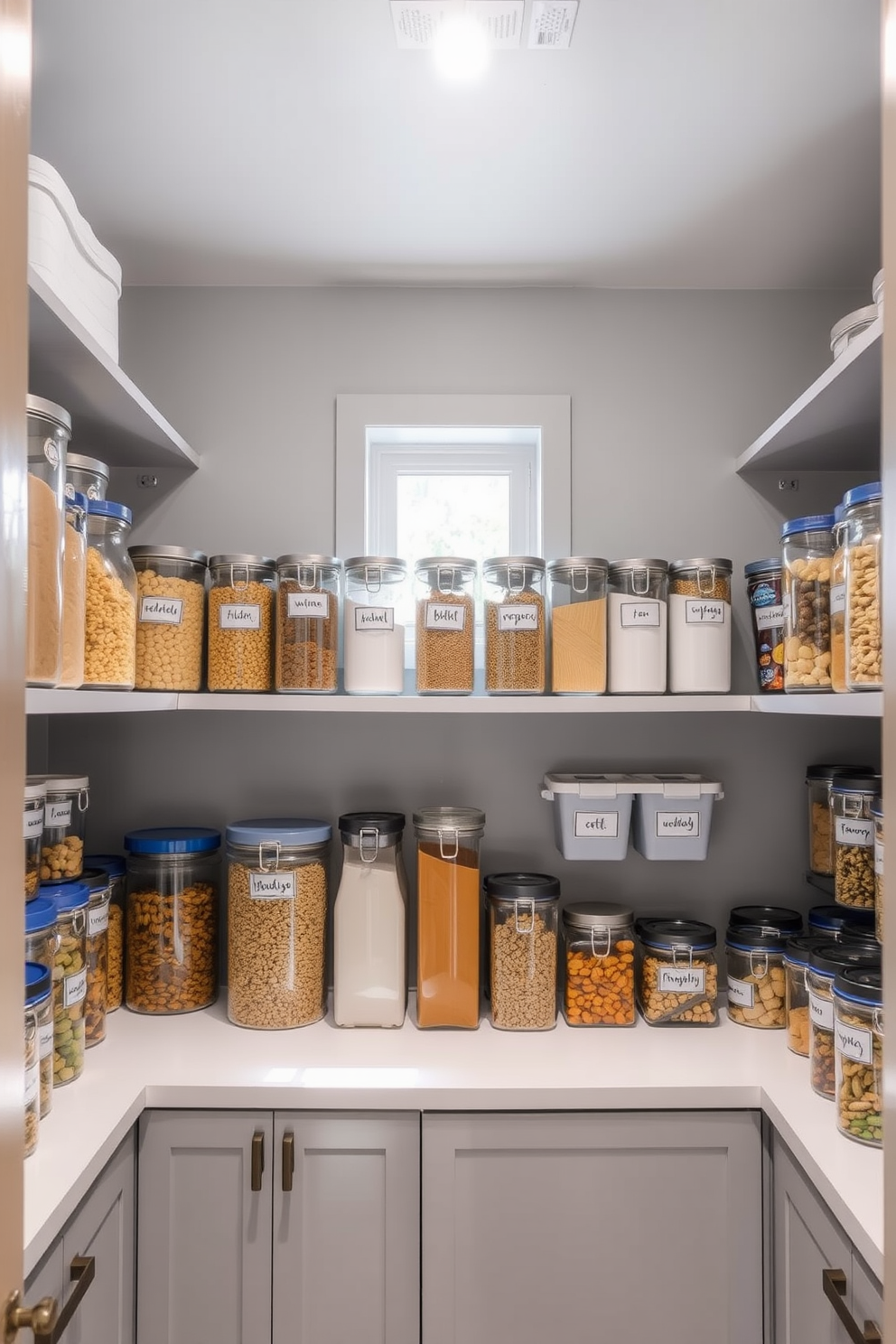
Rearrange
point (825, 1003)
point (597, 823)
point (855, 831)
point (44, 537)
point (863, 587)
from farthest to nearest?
point (597, 823) → point (855, 831) → point (825, 1003) → point (863, 587) → point (44, 537)

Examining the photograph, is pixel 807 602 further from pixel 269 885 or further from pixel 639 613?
pixel 269 885

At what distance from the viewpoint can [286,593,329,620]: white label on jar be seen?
1.78 m

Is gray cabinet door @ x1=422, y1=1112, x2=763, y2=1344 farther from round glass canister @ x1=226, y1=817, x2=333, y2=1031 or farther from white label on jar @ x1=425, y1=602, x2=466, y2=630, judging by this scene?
white label on jar @ x1=425, y1=602, x2=466, y2=630

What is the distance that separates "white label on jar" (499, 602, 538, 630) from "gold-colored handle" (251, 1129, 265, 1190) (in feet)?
3.18

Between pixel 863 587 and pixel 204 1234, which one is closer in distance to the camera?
pixel 863 587

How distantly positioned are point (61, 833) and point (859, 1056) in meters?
1.34


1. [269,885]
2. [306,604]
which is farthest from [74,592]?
[269,885]

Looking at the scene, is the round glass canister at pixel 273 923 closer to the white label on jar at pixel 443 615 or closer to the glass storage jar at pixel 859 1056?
the white label on jar at pixel 443 615

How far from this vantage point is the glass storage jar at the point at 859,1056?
4.16 ft

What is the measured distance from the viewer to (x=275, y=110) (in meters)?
1.46

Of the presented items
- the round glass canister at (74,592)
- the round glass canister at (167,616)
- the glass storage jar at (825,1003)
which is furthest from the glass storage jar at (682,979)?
the round glass canister at (74,592)

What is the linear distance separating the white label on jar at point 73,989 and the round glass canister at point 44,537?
22.0 inches

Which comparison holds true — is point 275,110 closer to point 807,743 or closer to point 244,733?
point 244,733

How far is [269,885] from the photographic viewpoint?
1.72m
